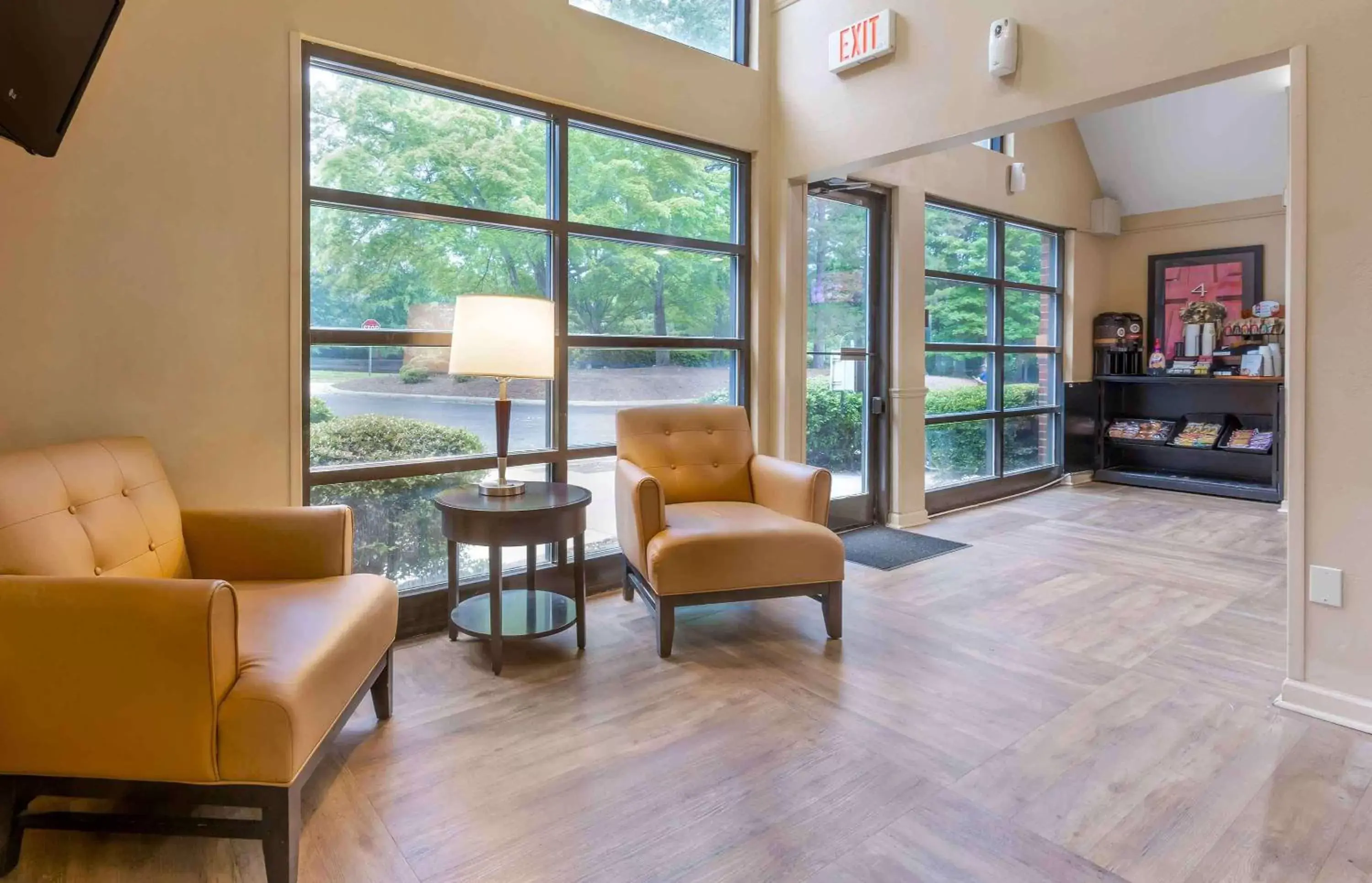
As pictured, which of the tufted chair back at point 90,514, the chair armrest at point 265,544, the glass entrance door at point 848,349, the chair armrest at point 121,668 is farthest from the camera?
the glass entrance door at point 848,349

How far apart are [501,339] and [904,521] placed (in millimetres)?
3179

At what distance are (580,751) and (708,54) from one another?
331 cm

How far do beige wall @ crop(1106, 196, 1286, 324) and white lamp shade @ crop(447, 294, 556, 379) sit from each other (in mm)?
5738

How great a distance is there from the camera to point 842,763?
6.59 feet

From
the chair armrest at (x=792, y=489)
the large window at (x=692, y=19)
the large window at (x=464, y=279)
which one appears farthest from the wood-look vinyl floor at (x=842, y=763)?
the large window at (x=692, y=19)

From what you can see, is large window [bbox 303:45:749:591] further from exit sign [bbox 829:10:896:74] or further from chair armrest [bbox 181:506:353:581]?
exit sign [bbox 829:10:896:74]

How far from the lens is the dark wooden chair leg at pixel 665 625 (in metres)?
2.72

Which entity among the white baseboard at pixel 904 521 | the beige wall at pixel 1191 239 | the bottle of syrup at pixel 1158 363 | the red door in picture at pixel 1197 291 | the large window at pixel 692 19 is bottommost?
the white baseboard at pixel 904 521

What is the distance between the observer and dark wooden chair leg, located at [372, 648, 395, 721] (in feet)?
7.29

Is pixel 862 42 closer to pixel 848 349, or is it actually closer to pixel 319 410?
pixel 848 349

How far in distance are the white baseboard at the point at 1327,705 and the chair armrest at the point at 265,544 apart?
2.90 meters

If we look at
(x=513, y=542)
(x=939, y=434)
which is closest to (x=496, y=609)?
(x=513, y=542)

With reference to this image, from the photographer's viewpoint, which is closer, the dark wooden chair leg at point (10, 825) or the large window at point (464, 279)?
the dark wooden chair leg at point (10, 825)

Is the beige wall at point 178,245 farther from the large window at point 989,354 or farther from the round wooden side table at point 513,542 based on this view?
the large window at point 989,354
